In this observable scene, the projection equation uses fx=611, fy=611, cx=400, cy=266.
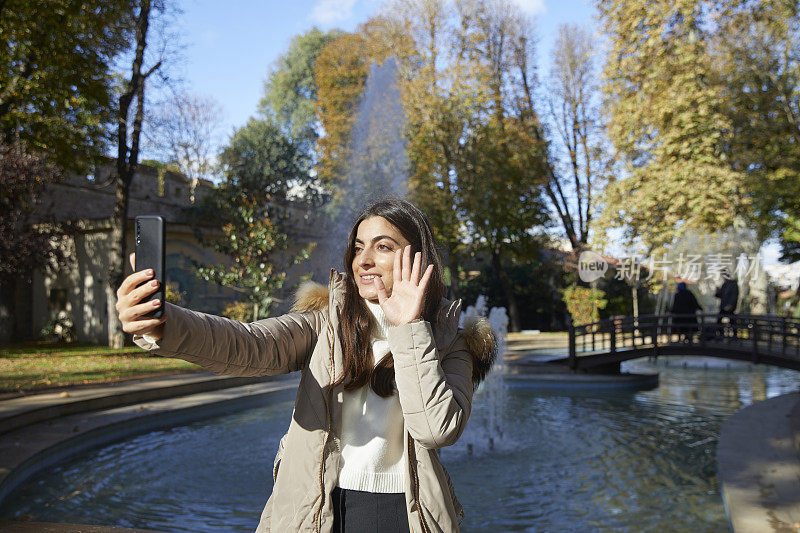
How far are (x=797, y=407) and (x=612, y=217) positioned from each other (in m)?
9.94

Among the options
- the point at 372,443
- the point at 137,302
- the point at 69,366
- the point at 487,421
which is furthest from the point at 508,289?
the point at 137,302

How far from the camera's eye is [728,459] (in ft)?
16.8

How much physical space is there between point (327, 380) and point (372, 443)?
0.21 m

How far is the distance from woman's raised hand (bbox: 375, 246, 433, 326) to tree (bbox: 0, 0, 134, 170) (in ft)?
45.1

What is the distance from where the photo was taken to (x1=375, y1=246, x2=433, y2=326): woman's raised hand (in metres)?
1.51

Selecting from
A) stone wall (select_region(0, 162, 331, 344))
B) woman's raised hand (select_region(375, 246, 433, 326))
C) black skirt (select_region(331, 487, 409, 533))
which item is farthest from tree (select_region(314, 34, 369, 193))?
black skirt (select_region(331, 487, 409, 533))

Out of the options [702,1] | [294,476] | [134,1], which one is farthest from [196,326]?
[702,1]

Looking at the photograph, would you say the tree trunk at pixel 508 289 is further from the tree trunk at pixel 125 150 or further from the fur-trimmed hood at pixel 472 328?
the fur-trimmed hood at pixel 472 328

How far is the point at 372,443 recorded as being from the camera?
5.29 ft

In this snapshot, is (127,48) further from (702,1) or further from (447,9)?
(702,1)

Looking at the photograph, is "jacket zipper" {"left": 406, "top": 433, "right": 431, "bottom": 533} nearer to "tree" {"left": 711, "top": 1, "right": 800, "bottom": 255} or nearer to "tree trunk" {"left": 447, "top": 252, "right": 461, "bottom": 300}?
"tree" {"left": 711, "top": 1, "right": 800, "bottom": 255}

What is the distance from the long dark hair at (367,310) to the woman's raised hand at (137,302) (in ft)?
1.79

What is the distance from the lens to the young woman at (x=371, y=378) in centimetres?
146

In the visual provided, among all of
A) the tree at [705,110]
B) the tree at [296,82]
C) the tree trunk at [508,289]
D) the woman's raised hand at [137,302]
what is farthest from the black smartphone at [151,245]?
the tree at [296,82]
